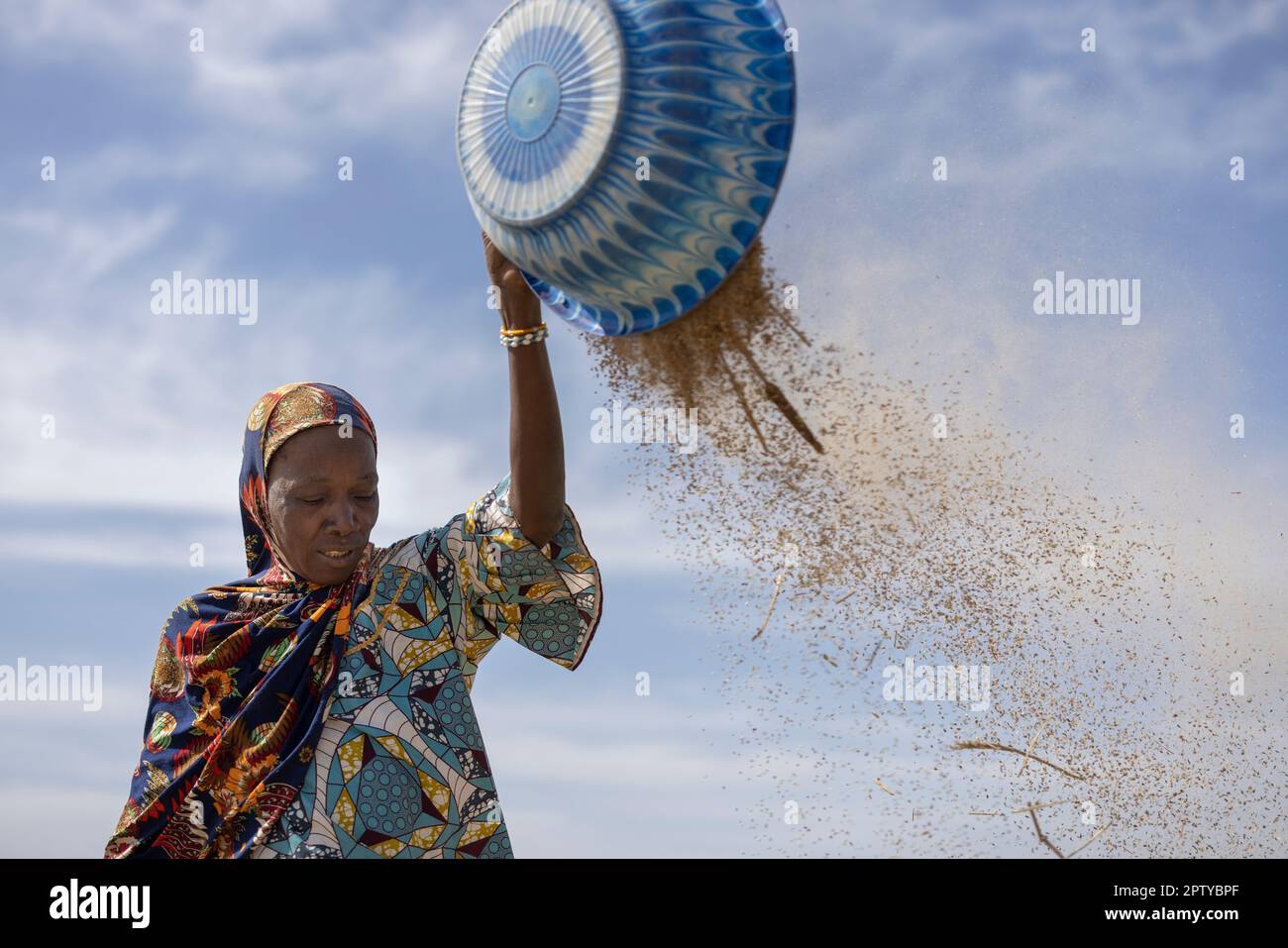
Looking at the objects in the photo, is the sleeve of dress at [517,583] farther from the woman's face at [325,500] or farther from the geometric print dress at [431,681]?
the woman's face at [325,500]

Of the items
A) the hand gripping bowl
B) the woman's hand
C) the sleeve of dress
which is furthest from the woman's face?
the hand gripping bowl

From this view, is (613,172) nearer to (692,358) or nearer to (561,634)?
(692,358)

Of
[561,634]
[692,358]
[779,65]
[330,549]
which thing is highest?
[779,65]

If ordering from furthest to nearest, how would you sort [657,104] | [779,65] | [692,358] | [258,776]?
[692,358]
[258,776]
[779,65]
[657,104]

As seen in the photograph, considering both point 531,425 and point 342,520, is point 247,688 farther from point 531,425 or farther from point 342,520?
point 531,425

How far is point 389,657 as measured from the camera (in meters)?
3.43

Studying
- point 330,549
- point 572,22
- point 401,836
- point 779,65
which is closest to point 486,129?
point 572,22

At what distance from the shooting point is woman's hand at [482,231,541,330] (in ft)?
10.9

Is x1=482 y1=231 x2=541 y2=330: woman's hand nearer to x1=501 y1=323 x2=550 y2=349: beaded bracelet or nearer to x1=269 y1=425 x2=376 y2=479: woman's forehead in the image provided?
x1=501 y1=323 x2=550 y2=349: beaded bracelet

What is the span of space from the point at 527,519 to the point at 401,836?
860mm

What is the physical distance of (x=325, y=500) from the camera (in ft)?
11.6

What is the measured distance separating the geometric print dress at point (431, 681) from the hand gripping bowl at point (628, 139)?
70 centimetres

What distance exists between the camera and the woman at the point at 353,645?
3.30 metres

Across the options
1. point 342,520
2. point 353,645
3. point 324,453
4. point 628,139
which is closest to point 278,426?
point 324,453
